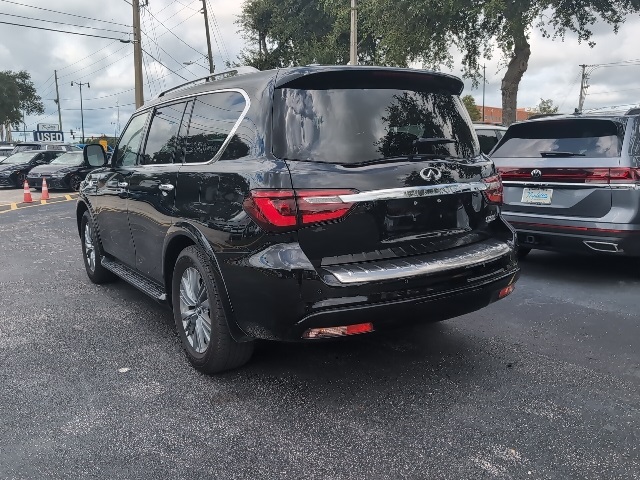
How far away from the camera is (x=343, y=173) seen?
2893 mm

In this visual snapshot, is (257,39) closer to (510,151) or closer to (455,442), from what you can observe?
(510,151)

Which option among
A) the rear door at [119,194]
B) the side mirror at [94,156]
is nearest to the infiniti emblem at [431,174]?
the rear door at [119,194]

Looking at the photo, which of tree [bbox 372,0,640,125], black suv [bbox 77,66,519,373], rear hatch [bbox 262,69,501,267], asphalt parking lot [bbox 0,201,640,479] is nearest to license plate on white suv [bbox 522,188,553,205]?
asphalt parking lot [bbox 0,201,640,479]

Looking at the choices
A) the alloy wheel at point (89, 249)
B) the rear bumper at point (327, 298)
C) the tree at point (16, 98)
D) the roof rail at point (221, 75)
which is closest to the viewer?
the rear bumper at point (327, 298)

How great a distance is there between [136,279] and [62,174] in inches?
640

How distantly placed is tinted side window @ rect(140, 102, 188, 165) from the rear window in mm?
3724

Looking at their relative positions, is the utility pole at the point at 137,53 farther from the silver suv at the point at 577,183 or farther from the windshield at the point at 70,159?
the silver suv at the point at 577,183

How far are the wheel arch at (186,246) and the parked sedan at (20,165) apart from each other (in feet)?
65.2

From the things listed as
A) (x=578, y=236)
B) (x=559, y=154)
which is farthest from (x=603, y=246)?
(x=559, y=154)

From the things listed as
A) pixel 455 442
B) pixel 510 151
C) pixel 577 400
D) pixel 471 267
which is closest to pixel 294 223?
pixel 471 267

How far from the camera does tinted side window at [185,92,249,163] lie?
10.8ft

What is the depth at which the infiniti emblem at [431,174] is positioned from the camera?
310 cm

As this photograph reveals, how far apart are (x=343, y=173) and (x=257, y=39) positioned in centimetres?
3488

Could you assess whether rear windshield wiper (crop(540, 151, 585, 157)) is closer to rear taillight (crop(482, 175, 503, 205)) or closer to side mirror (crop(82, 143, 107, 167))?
rear taillight (crop(482, 175, 503, 205))
